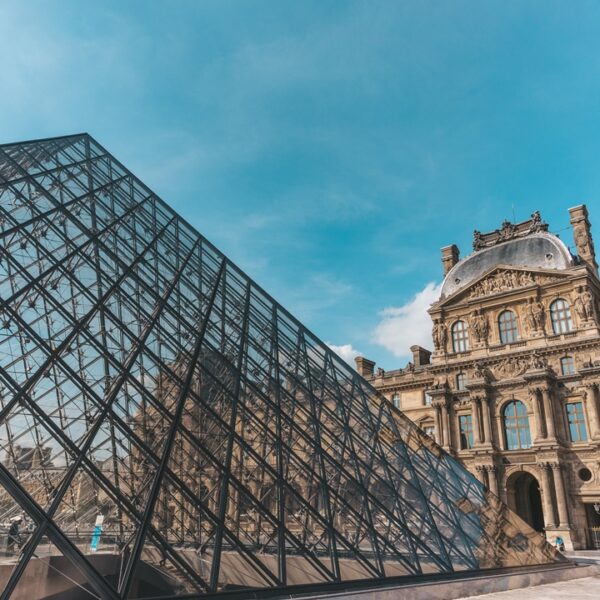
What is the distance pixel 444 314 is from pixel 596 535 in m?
16.0

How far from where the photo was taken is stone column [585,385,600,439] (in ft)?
97.1

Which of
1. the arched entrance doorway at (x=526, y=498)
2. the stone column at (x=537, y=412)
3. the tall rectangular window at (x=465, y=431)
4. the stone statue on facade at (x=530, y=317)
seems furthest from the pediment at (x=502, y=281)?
the arched entrance doorway at (x=526, y=498)

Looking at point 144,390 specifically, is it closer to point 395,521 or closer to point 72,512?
point 72,512

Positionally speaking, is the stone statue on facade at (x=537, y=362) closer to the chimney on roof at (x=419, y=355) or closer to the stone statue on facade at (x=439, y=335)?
the stone statue on facade at (x=439, y=335)

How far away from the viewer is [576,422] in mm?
30672

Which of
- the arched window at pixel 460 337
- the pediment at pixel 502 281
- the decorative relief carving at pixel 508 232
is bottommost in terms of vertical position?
the arched window at pixel 460 337

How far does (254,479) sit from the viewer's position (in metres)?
9.88

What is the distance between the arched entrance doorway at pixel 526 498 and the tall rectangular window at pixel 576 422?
3606 millimetres

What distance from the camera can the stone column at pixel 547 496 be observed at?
2908 centimetres

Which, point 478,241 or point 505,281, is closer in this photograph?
point 505,281

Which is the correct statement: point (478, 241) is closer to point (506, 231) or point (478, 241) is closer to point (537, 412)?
point (506, 231)

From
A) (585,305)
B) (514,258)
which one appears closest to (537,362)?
(585,305)

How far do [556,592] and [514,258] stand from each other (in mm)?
30014

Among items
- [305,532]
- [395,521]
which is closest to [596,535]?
[395,521]
